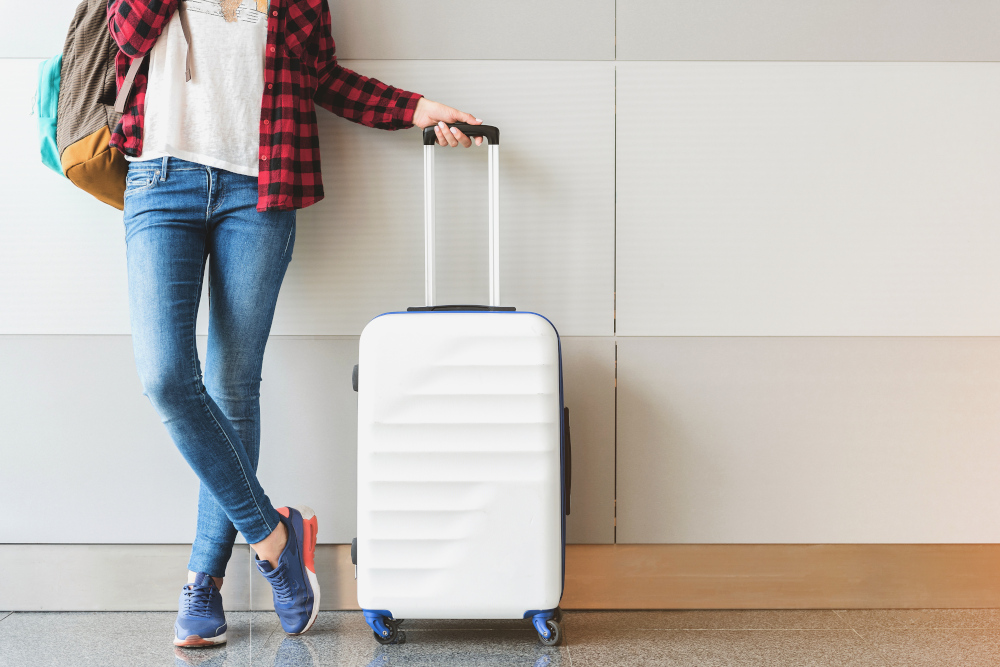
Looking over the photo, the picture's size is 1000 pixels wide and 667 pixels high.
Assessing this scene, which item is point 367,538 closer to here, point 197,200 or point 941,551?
point 197,200

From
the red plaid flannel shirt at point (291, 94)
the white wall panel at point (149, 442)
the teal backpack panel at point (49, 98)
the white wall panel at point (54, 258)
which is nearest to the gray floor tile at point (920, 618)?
the white wall panel at point (149, 442)

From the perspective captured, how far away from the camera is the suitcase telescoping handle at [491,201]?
1.41 m

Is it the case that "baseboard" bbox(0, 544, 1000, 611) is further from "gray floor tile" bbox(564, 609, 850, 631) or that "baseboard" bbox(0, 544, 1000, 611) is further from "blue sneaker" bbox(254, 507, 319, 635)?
"blue sneaker" bbox(254, 507, 319, 635)

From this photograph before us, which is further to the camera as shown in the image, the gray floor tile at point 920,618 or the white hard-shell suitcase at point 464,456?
the gray floor tile at point 920,618

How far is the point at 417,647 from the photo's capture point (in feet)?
4.48

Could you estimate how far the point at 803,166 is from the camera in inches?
60.6

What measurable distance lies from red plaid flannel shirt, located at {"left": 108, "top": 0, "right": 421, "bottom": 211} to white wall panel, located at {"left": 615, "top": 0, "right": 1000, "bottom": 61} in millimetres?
526

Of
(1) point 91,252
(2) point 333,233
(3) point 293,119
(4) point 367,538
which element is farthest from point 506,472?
(1) point 91,252

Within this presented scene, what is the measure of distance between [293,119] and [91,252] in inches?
23.0

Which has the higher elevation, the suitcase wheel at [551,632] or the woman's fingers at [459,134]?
the woman's fingers at [459,134]

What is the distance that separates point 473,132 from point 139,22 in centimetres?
61

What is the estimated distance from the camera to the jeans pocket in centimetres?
128

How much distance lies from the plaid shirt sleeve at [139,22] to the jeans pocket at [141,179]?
205 millimetres

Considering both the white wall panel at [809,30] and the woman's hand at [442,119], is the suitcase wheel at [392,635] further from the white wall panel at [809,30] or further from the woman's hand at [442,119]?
the white wall panel at [809,30]
